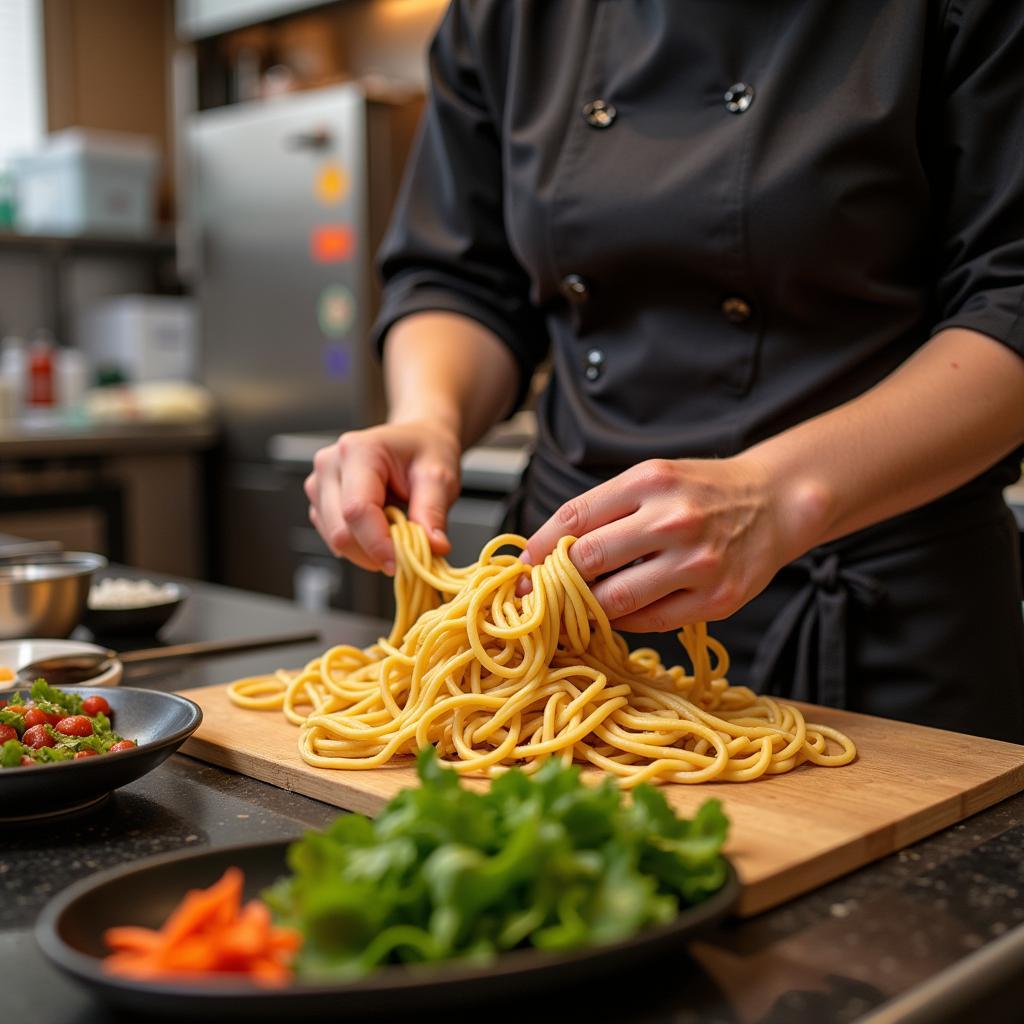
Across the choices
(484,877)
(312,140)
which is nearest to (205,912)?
(484,877)

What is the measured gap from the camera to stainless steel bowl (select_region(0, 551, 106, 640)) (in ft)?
4.60

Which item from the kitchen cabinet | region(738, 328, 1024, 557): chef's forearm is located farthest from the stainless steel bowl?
the kitchen cabinet

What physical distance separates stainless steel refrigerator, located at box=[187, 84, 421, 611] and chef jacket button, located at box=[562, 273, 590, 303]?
216 cm

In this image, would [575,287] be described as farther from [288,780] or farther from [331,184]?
[331,184]

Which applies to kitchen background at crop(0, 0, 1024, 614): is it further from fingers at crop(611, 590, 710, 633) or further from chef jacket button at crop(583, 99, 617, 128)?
fingers at crop(611, 590, 710, 633)

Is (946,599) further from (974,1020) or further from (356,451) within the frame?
(974,1020)

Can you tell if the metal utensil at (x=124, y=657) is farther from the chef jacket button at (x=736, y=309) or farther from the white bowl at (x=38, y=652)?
the chef jacket button at (x=736, y=309)

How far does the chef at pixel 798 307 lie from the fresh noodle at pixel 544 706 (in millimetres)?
55

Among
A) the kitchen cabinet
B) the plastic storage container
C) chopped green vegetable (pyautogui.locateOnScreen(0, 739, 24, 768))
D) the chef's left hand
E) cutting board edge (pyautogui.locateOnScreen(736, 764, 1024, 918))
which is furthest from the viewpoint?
the plastic storage container

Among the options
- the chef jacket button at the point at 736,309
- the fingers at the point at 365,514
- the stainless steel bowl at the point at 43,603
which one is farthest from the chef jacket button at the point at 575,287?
the stainless steel bowl at the point at 43,603

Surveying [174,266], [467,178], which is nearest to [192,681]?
[467,178]

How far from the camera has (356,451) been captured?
1280mm

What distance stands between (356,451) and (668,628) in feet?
1.29

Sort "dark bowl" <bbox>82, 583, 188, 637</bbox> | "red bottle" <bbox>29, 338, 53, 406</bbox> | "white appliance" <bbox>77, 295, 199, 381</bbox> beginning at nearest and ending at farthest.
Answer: "dark bowl" <bbox>82, 583, 188, 637</bbox>, "red bottle" <bbox>29, 338, 53, 406</bbox>, "white appliance" <bbox>77, 295, 199, 381</bbox>
